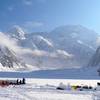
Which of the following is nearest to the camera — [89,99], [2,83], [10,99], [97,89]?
[10,99]

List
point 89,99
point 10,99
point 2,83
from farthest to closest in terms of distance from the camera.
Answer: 1. point 2,83
2. point 89,99
3. point 10,99

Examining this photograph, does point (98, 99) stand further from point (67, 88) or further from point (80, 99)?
point (67, 88)

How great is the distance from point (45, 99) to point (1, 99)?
14.3 ft

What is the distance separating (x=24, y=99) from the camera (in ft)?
97.8

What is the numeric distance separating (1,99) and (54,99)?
535 cm

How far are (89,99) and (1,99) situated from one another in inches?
352

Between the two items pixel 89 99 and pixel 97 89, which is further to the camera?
pixel 97 89

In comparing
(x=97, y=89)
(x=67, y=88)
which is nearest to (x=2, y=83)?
(x=67, y=88)

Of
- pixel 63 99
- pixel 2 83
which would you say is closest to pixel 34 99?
pixel 63 99

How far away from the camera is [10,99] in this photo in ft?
96.9

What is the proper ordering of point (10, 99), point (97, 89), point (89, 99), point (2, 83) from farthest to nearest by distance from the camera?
1. point (2, 83)
2. point (97, 89)
3. point (89, 99)
4. point (10, 99)

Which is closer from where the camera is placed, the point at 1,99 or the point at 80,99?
the point at 1,99

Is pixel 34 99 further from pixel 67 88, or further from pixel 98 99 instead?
pixel 67 88

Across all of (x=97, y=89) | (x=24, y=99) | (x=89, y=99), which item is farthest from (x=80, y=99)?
(x=97, y=89)
